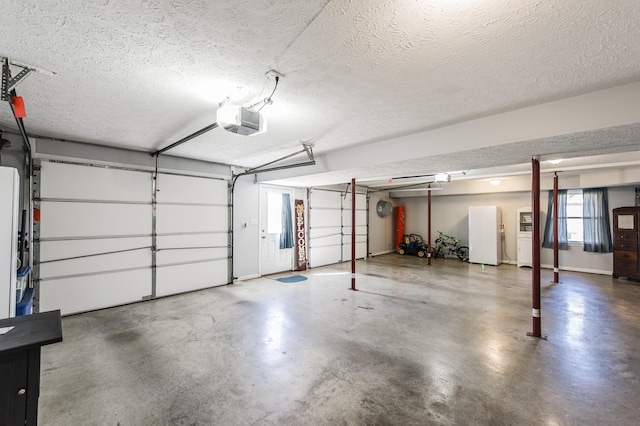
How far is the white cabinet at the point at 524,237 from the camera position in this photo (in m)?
7.41

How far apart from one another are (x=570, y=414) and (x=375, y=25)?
293 cm

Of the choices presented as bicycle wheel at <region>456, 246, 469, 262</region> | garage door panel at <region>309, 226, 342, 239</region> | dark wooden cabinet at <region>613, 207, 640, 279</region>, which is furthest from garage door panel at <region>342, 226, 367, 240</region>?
dark wooden cabinet at <region>613, 207, 640, 279</region>

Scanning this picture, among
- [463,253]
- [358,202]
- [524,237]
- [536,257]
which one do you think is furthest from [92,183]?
[524,237]

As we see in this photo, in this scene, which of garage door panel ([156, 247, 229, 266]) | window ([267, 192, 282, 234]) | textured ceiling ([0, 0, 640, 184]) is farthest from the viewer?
window ([267, 192, 282, 234])

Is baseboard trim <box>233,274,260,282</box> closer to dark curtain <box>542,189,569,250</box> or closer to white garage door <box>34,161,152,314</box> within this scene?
white garage door <box>34,161,152,314</box>

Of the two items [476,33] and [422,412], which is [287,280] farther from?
[476,33]

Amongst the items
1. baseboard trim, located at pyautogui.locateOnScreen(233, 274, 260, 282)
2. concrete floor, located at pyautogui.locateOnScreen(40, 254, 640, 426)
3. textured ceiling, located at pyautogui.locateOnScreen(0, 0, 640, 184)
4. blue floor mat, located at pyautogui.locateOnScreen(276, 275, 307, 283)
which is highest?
textured ceiling, located at pyautogui.locateOnScreen(0, 0, 640, 184)

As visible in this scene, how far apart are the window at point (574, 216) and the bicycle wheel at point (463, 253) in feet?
8.08

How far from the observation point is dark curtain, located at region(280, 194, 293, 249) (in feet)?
22.6

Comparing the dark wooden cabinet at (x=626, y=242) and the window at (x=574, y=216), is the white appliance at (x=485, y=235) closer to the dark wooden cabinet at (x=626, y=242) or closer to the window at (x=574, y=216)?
the window at (x=574, y=216)

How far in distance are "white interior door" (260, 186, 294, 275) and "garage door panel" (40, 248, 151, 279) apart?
8.02 ft

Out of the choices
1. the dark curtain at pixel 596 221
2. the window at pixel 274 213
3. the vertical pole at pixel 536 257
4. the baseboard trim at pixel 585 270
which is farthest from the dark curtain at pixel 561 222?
the window at pixel 274 213

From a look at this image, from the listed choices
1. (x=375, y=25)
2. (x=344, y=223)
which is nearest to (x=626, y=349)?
(x=375, y=25)

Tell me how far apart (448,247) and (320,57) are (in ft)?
28.8
